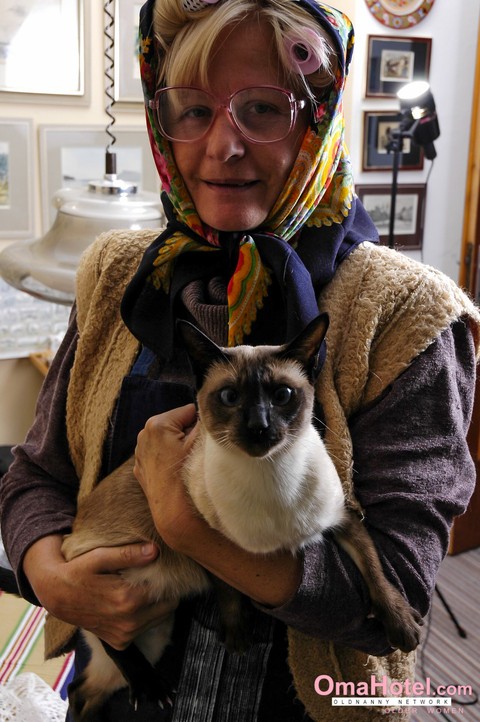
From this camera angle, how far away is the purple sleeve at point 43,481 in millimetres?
1140

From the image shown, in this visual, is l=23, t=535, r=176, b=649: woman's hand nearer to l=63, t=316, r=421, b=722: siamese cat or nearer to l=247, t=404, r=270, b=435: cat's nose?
l=63, t=316, r=421, b=722: siamese cat

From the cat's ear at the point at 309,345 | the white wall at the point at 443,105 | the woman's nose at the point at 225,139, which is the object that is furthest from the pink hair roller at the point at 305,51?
the white wall at the point at 443,105

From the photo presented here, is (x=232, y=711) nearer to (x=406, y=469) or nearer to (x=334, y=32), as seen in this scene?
(x=406, y=469)

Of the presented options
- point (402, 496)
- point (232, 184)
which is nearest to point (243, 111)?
point (232, 184)

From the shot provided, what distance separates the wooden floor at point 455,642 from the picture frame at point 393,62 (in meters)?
2.17

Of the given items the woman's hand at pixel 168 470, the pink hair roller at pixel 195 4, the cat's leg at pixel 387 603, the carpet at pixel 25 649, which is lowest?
the carpet at pixel 25 649

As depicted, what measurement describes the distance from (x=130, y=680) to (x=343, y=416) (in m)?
0.52

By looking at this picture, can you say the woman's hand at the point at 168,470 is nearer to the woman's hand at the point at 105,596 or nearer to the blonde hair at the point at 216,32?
the woman's hand at the point at 105,596

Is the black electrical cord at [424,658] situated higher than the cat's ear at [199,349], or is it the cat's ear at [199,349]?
the cat's ear at [199,349]

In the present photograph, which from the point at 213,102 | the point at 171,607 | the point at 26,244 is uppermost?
the point at 213,102

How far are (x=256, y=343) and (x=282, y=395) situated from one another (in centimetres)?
23

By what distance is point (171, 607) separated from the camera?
3.44 ft

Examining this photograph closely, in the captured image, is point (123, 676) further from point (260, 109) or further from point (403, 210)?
point (403, 210)

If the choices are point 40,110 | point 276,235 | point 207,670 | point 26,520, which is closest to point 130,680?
point 207,670
